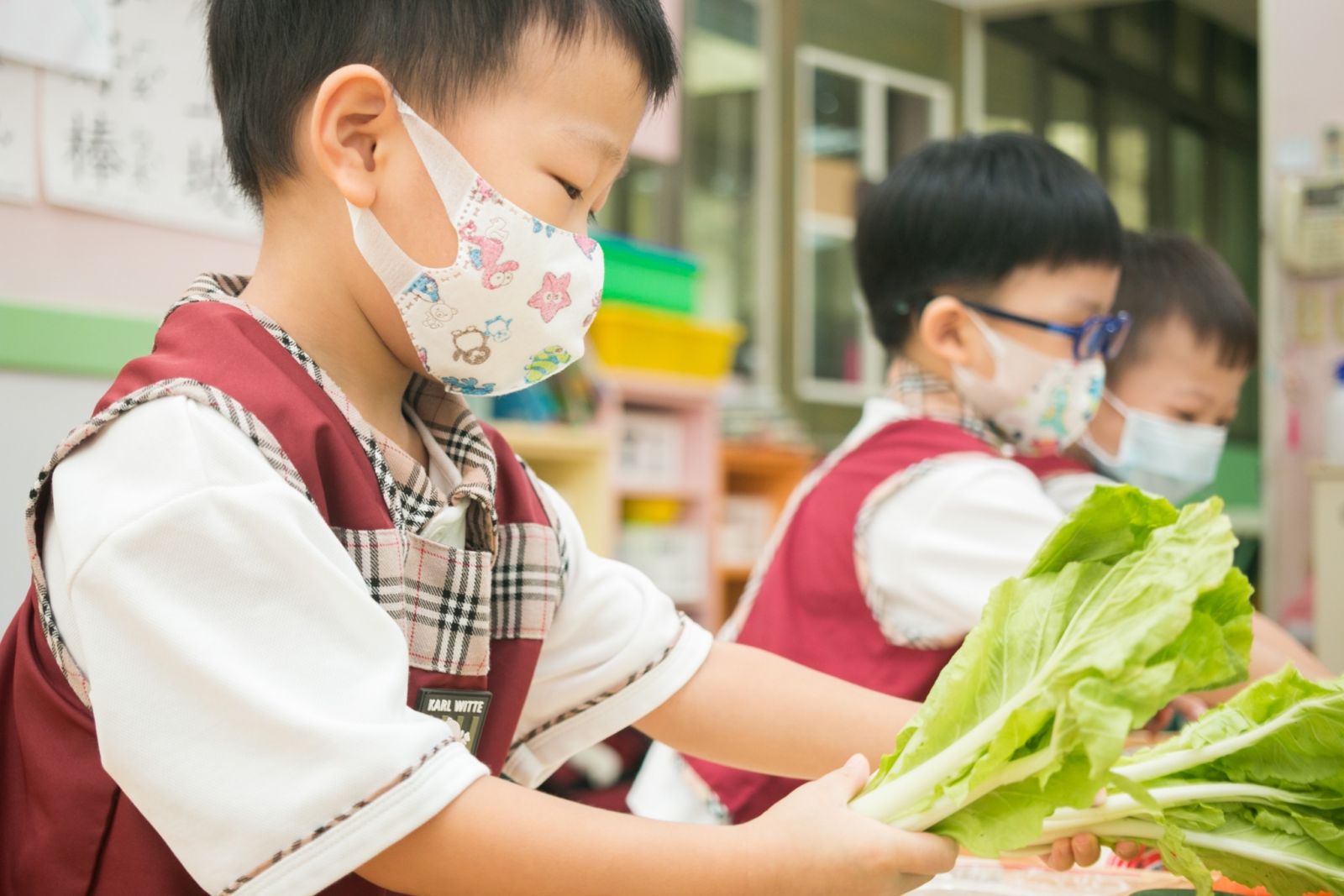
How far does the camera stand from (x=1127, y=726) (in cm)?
56

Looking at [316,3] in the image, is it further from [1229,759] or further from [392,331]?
[1229,759]

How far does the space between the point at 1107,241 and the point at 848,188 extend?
138 inches

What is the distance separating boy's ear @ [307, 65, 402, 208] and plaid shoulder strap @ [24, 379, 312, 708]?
0.58ft

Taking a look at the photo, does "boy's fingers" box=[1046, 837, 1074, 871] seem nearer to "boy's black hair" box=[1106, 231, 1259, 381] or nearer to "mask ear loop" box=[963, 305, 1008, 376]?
"mask ear loop" box=[963, 305, 1008, 376]

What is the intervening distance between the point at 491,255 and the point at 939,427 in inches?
27.3

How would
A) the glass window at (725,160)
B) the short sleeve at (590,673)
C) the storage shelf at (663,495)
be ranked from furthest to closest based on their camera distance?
the glass window at (725,160), the storage shelf at (663,495), the short sleeve at (590,673)

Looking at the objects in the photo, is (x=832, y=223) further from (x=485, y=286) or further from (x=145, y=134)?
(x=485, y=286)

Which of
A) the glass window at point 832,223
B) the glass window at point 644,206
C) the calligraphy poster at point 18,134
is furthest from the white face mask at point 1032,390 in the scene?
the glass window at point 832,223

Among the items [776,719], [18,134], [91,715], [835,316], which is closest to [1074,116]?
[835,316]

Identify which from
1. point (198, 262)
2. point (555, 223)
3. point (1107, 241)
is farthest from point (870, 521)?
point (198, 262)

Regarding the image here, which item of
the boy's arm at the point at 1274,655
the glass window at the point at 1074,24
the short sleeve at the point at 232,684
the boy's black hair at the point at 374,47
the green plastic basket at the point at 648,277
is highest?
the glass window at the point at 1074,24

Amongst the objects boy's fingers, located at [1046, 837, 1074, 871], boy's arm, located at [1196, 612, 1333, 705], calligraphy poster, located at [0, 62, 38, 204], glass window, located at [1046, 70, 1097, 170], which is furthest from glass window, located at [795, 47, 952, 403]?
boy's fingers, located at [1046, 837, 1074, 871]

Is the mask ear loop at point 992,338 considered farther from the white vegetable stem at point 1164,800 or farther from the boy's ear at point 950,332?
the white vegetable stem at point 1164,800

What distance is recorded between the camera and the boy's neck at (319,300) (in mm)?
812
